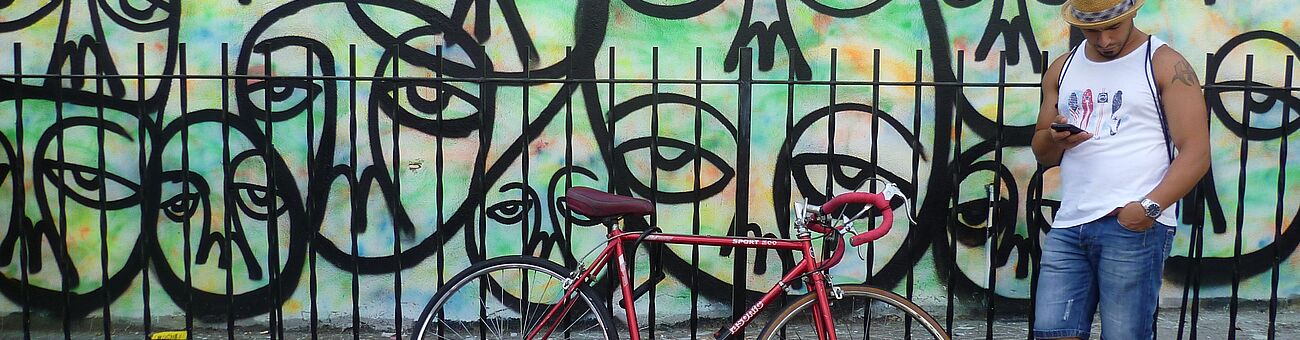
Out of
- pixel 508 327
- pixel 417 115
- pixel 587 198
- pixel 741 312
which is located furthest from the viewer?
pixel 417 115

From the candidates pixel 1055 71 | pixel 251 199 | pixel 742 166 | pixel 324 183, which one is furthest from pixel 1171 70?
pixel 251 199

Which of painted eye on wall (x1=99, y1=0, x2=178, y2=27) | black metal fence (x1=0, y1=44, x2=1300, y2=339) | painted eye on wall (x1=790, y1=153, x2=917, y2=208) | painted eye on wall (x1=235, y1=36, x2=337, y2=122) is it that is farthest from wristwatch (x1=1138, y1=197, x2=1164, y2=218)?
painted eye on wall (x1=99, y1=0, x2=178, y2=27)

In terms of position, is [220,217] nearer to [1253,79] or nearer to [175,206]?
[175,206]

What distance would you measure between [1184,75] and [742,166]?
1410 mm

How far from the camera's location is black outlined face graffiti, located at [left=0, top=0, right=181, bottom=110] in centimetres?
440

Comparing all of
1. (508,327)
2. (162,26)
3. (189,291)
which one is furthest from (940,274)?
(162,26)

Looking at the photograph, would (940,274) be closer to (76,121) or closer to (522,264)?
(522,264)

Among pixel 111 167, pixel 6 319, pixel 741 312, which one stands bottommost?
pixel 6 319

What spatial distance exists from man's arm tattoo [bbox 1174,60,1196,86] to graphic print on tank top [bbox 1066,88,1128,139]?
0.47 ft

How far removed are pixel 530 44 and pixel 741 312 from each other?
176cm

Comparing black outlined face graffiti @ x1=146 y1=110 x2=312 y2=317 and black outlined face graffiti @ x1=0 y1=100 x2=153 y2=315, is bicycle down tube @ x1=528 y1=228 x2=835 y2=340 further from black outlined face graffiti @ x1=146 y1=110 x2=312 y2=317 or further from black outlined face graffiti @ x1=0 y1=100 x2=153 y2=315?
black outlined face graffiti @ x1=0 y1=100 x2=153 y2=315

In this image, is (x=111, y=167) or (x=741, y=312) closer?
(x=741, y=312)

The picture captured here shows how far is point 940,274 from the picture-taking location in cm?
479

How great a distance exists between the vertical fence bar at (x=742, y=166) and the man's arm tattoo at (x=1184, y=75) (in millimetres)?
1294
